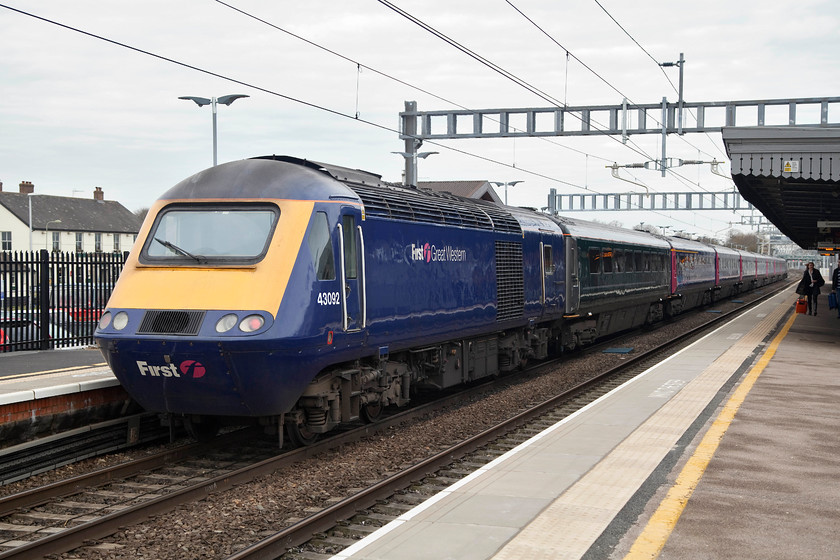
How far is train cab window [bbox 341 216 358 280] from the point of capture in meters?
9.77

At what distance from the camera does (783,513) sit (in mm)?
6668

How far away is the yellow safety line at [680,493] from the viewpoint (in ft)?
18.9

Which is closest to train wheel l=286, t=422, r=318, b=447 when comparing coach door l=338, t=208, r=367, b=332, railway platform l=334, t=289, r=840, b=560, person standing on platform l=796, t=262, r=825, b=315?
coach door l=338, t=208, r=367, b=332

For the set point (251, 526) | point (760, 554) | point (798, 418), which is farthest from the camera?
point (798, 418)

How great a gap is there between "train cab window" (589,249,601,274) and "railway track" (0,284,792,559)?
380 inches

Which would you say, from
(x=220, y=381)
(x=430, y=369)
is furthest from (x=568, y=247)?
(x=220, y=381)

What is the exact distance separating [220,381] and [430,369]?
4845 mm

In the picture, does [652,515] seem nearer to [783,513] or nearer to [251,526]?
[783,513]

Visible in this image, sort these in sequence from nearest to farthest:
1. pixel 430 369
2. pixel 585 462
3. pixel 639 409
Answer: pixel 585 462 → pixel 639 409 → pixel 430 369

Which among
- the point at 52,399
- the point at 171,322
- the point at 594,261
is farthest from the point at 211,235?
the point at 594,261

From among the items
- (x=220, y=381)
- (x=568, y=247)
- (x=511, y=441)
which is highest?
(x=568, y=247)

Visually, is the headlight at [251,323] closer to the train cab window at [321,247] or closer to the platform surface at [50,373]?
the train cab window at [321,247]

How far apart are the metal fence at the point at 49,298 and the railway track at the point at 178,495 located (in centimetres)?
642

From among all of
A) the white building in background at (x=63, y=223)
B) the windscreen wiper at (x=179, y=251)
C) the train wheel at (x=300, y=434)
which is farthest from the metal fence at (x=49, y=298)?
the white building in background at (x=63, y=223)
